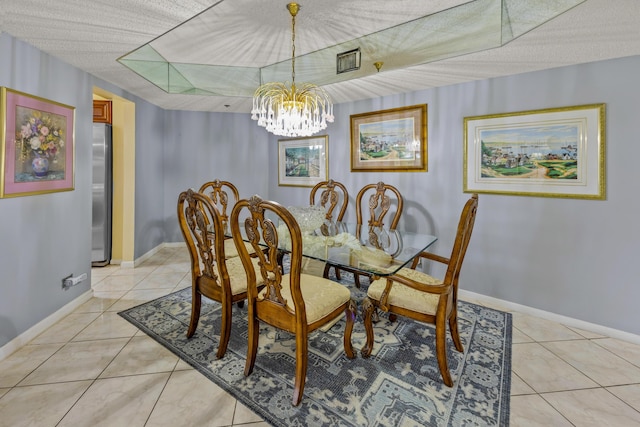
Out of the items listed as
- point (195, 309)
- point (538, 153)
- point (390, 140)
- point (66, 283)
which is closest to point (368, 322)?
point (195, 309)

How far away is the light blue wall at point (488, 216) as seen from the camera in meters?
2.20

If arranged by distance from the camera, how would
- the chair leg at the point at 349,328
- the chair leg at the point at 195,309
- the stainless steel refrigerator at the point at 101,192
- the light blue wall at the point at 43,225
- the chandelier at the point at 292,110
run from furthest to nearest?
the stainless steel refrigerator at the point at 101,192, the chandelier at the point at 292,110, the chair leg at the point at 195,309, the light blue wall at the point at 43,225, the chair leg at the point at 349,328

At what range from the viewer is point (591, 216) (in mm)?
2385

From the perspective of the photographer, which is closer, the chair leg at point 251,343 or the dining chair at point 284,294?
the dining chair at point 284,294

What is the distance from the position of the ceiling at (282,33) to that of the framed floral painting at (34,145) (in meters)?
0.44

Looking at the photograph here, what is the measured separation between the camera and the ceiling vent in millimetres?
2662

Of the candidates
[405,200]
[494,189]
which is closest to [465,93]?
[494,189]

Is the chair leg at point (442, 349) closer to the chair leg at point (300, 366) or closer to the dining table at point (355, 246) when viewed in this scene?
the dining table at point (355, 246)

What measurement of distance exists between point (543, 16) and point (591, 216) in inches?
62.0

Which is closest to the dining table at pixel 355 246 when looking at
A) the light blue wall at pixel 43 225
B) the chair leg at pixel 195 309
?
the chair leg at pixel 195 309

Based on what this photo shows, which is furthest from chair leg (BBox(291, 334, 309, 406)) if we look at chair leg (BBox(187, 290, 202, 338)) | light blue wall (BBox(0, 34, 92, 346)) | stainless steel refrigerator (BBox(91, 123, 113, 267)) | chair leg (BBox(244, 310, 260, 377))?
stainless steel refrigerator (BBox(91, 123, 113, 267))

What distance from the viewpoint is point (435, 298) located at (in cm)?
183

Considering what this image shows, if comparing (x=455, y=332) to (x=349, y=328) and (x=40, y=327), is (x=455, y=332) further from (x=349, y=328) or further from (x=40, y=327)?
(x=40, y=327)

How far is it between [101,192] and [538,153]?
4738mm
